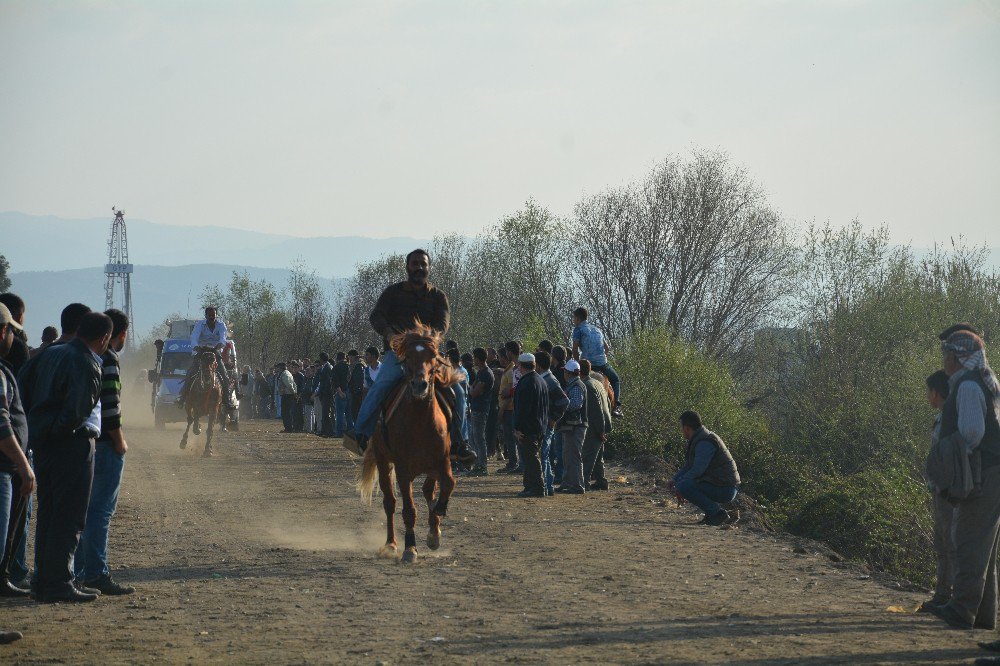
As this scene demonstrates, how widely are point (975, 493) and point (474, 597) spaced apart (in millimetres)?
4097

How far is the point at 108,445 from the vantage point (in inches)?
390

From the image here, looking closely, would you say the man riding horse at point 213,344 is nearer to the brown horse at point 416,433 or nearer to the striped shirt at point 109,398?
the brown horse at point 416,433

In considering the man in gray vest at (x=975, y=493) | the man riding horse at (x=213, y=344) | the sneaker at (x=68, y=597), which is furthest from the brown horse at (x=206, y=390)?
the man in gray vest at (x=975, y=493)

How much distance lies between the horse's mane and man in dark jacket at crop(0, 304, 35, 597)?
13.1ft

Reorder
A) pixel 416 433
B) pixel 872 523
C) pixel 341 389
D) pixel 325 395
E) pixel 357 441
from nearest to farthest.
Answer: pixel 416 433 < pixel 357 441 < pixel 872 523 < pixel 341 389 < pixel 325 395

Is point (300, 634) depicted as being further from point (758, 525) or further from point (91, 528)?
point (758, 525)

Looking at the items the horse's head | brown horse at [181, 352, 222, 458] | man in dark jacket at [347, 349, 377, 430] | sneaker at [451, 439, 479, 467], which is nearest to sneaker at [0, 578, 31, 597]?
the horse's head

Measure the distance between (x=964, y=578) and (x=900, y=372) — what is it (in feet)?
108

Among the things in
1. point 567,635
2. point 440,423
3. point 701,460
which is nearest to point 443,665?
point 567,635

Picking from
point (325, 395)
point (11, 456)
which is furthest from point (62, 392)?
point (325, 395)

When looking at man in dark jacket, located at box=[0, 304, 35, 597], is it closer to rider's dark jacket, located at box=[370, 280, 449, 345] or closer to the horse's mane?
the horse's mane

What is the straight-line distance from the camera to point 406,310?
12.7 metres

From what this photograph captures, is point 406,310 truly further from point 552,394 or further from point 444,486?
point 552,394

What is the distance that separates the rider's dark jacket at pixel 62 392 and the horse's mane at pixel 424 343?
3507 mm
